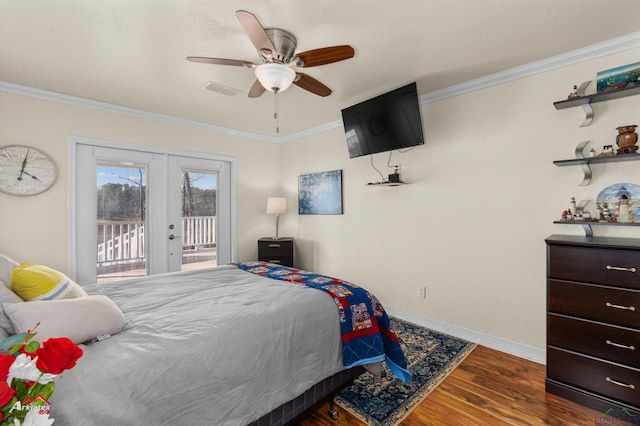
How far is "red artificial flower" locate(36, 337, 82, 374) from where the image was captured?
647mm

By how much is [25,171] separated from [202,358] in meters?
3.04

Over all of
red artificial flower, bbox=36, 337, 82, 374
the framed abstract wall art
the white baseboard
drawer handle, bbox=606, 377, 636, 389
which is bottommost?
the white baseboard

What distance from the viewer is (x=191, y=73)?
8.64 feet

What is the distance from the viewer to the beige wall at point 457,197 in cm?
242

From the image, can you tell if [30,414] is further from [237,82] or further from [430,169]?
[430,169]

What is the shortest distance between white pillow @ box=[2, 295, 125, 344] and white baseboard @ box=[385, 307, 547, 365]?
9.37 ft

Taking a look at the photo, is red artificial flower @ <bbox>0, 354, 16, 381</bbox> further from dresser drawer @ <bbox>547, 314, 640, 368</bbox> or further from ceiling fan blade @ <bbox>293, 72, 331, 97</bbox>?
dresser drawer @ <bbox>547, 314, 640, 368</bbox>

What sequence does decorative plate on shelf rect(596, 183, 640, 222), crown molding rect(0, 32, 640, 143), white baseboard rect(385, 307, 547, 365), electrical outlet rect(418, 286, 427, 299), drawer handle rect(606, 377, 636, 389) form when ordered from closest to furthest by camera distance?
drawer handle rect(606, 377, 636, 389) < decorative plate on shelf rect(596, 183, 640, 222) < crown molding rect(0, 32, 640, 143) < white baseboard rect(385, 307, 547, 365) < electrical outlet rect(418, 286, 427, 299)

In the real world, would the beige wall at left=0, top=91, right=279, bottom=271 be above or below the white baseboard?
above

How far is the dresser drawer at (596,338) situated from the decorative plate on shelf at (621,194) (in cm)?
81

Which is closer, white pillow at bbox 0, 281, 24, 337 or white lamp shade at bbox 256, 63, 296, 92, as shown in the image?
white pillow at bbox 0, 281, 24, 337

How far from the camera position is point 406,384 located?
2.18 m

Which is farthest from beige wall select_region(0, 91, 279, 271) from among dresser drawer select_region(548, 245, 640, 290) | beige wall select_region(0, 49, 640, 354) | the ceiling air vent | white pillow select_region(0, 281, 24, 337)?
dresser drawer select_region(548, 245, 640, 290)

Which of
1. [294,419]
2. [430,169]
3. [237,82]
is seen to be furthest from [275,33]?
[294,419]
